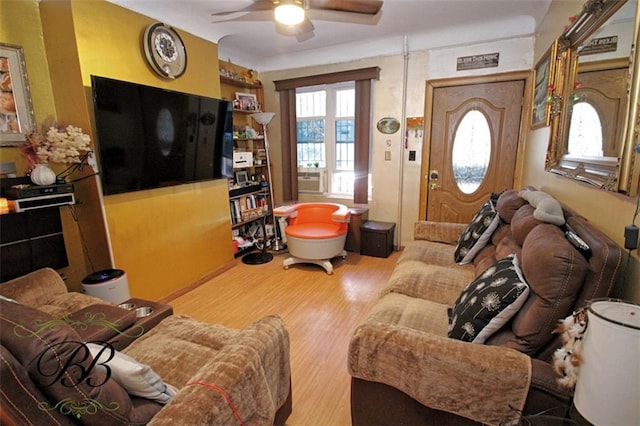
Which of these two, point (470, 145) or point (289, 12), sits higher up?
point (289, 12)

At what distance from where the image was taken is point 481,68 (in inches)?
128

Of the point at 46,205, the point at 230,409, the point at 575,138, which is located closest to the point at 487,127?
the point at 575,138

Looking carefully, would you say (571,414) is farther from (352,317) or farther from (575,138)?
(352,317)

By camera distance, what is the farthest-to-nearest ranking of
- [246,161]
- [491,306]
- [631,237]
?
[246,161]
[491,306]
[631,237]

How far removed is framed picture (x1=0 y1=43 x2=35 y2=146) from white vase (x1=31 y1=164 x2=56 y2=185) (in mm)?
307

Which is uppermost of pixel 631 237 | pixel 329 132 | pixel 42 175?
pixel 329 132

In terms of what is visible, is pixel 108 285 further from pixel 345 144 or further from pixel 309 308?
pixel 345 144

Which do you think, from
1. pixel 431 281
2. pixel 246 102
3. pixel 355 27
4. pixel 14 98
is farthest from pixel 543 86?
pixel 14 98

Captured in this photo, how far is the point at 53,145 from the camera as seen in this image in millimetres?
2025

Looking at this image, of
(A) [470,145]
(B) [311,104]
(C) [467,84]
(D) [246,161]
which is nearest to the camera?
(C) [467,84]

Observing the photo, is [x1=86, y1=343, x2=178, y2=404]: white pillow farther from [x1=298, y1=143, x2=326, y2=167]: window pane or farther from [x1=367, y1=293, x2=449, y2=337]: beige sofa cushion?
[x1=298, y1=143, x2=326, y2=167]: window pane

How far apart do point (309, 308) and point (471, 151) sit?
100 inches

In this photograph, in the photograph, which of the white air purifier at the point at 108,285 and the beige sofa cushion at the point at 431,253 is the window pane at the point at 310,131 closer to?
the beige sofa cushion at the point at 431,253

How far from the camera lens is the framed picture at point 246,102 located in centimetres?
393
